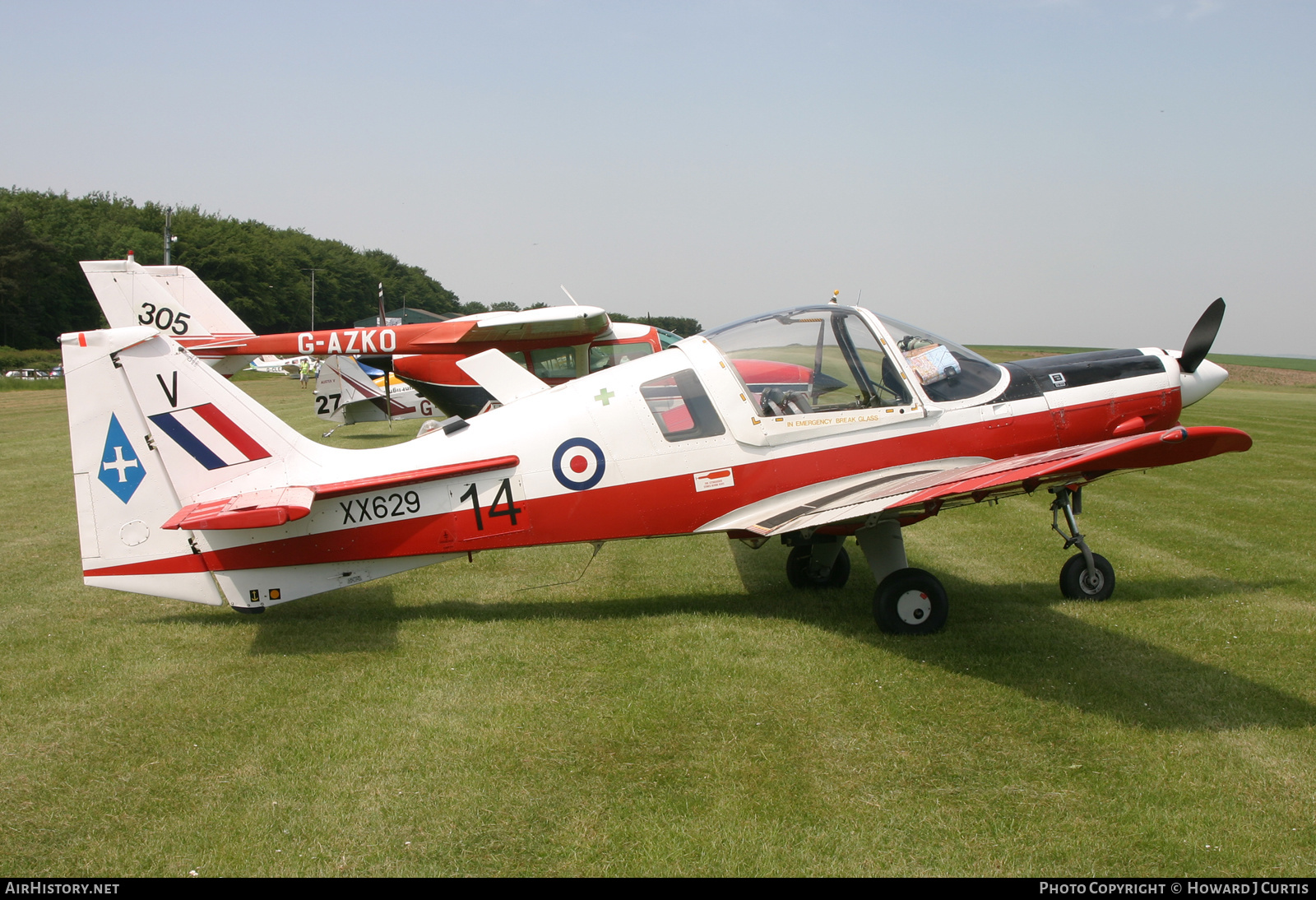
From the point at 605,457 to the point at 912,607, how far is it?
2407 millimetres

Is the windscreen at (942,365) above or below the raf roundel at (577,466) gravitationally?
above

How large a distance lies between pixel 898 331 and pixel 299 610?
513cm

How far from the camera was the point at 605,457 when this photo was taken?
5887mm

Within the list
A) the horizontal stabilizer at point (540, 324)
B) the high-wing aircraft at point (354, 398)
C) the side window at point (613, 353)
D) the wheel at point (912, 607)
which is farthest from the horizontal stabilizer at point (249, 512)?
the high-wing aircraft at point (354, 398)

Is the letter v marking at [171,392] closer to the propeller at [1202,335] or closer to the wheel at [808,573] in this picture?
the wheel at [808,573]

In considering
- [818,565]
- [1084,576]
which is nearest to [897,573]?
[818,565]

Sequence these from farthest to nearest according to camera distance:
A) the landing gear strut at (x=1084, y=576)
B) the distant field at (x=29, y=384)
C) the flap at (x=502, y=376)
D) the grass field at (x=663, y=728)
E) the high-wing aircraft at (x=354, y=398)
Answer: the distant field at (x=29, y=384)
the high-wing aircraft at (x=354, y=398)
the flap at (x=502, y=376)
the landing gear strut at (x=1084, y=576)
the grass field at (x=663, y=728)

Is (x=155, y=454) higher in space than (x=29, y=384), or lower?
lower

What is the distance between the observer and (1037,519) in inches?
391

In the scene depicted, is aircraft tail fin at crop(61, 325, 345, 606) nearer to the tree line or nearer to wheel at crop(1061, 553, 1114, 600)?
wheel at crop(1061, 553, 1114, 600)

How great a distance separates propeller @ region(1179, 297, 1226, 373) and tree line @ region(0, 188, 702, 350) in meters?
22.8

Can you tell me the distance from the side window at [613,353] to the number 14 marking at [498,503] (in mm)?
9081

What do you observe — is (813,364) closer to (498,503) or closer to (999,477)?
(999,477)

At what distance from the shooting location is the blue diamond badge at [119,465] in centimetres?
551
